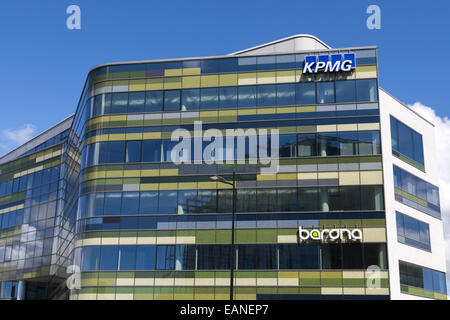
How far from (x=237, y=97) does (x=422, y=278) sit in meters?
21.4

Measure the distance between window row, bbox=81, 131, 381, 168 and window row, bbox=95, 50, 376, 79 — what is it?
19.4ft

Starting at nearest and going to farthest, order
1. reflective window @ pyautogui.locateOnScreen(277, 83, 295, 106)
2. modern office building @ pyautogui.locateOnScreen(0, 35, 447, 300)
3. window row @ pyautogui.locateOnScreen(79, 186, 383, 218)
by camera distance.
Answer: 1. modern office building @ pyautogui.locateOnScreen(0, 35, 447, 300)
2. window row @ pyautogui.locateOnScreen(79, 186, 383, 218)
3. reflective window @ pyautogui.locateOnScreen(277, 83, 295, 106)

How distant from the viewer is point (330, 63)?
43812mm

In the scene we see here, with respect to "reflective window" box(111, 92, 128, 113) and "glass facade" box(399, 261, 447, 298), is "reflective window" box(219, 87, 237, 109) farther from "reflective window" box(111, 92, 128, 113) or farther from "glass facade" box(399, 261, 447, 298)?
"glass facade" box(399, 261, 447, 298)

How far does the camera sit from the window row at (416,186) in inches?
1762

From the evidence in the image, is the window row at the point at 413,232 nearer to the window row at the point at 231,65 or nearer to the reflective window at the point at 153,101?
the window row at the point at 231,65

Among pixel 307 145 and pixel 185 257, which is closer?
pixel 185 257

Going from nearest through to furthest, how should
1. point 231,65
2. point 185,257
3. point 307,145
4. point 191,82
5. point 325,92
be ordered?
point 185,257, point 307,145, point 325,92, point 231,65, point 191,82

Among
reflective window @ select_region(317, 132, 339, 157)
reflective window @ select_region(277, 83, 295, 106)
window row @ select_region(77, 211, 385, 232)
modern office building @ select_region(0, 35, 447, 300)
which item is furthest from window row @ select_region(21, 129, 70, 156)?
reflective window @ select_region(317, 132, 339, 157)

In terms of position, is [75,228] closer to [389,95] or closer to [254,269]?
[254,269]

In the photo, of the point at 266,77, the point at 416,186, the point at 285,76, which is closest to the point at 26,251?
the point at 266,77

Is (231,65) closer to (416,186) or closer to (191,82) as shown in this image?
(191,82)

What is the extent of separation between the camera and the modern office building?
40938mm

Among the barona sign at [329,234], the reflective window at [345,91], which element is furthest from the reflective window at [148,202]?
the reflective window at [345,91]
